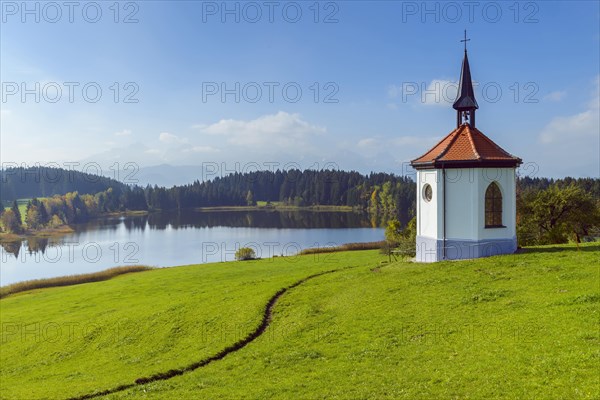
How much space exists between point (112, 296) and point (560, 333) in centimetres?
3203

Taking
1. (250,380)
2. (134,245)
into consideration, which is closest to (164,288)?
(250,380)

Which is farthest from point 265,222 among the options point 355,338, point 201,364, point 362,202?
point 355,338

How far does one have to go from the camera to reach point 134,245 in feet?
272

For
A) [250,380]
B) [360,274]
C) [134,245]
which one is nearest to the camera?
[250,380]

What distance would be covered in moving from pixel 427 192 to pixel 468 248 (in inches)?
172

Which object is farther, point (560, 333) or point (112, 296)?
point (112, 296)

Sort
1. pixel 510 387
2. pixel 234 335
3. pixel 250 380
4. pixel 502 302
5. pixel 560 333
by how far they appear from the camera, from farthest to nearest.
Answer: pixel 234 335, pixel 502 302, pixel 250 380, pixel 560 333, pixel 510 387

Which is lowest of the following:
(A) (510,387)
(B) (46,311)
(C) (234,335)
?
(B) (46,311)

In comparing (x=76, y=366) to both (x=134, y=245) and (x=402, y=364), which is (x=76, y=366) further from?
(x=134, y=245)

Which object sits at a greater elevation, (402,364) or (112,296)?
(402,364)

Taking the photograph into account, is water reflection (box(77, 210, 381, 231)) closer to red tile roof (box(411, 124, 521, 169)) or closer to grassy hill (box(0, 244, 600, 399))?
red tile roof (box(411, 124, 521, 169))

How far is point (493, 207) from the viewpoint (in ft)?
84.4

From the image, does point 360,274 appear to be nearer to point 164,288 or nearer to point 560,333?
point 560,333

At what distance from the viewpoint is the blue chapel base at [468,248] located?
82.3 feet
